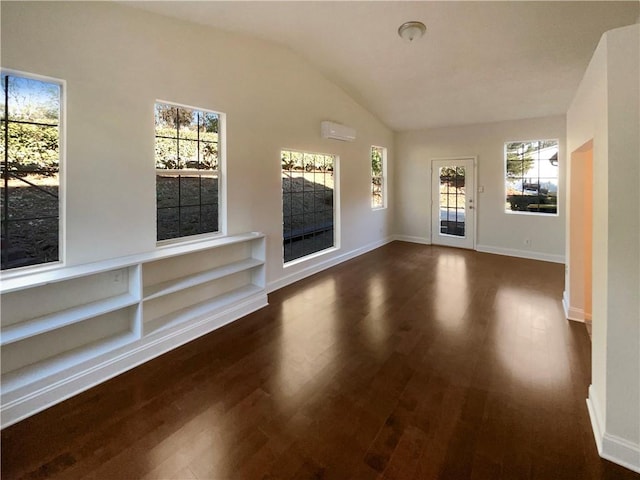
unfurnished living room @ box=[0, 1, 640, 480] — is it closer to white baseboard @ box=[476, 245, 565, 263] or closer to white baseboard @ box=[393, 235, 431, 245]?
white baseboard @ box=[476, 245, 565, 263]

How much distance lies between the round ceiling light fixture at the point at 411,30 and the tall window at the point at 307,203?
1985mm

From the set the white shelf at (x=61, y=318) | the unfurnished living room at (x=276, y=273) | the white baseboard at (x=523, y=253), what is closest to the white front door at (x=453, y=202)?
the white baseboard at (x=523, y=253)

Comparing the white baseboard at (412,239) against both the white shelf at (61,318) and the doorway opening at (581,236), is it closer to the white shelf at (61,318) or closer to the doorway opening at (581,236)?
the doorway opening at (581,236)

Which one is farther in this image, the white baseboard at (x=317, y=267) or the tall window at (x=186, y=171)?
the white baseboard at (x=317, y=267)

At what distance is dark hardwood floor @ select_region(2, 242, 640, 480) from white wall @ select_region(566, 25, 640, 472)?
8.1 inches

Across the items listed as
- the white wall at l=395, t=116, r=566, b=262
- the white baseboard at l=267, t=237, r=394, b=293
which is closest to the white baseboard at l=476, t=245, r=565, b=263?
the white wall at l=395, t=116, r=566, b=262

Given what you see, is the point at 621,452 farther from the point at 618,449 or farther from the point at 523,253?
the point at 523,253

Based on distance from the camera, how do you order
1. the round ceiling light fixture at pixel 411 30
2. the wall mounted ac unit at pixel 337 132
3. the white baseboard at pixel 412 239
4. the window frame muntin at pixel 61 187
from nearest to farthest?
the window frame muntin at pixel 61 187 → the round ceiling light fixture at pixel 411 30 → the wall mounted ac unit at pixel 337 132 → the white baseboard at pixel 412 239

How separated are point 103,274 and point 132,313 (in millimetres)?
402

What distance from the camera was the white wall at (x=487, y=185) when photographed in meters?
5.78

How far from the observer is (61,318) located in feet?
7.50

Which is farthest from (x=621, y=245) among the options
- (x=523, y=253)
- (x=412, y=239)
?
(x=412, y=239)

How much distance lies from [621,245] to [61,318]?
3493 millimetres

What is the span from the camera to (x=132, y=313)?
9.03ft
